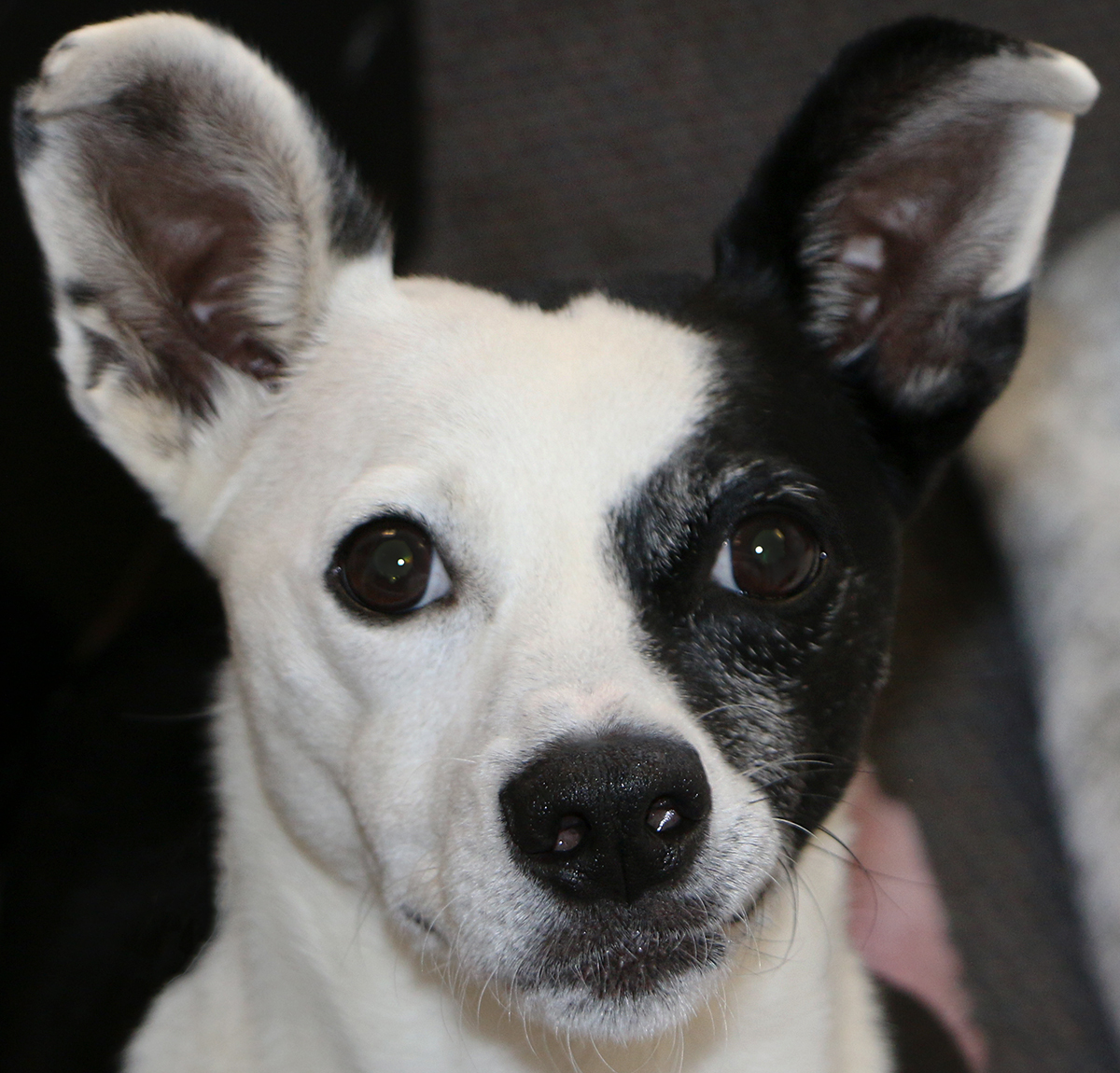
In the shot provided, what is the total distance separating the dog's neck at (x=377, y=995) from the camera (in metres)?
1.60

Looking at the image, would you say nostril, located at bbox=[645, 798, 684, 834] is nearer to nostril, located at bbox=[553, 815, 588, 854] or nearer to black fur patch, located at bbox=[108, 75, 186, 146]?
nostril, located at bbox=[553, 815, 588, 854]

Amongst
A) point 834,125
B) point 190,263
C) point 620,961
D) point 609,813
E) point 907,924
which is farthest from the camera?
point 907,924

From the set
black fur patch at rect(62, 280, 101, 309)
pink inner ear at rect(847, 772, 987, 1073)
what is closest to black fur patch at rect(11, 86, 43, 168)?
black fur patch at rect(62, 280, 101, 309)

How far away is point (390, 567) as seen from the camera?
4.79ft

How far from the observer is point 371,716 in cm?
145

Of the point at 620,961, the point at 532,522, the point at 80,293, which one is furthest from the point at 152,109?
the point at 620,961

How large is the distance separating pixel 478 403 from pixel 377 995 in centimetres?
79

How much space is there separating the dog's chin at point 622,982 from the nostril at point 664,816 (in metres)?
0.14

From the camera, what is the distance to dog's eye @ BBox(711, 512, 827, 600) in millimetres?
1474

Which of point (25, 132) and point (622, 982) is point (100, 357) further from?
point (622, 982)

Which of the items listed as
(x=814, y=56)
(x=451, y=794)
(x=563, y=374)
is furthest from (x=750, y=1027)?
(x=814, y=56)

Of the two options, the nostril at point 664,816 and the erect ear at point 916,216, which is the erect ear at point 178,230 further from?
the nostril at point 664,816

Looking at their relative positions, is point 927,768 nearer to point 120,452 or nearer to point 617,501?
point 617,501

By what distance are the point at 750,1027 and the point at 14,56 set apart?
6.57 feet
